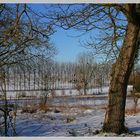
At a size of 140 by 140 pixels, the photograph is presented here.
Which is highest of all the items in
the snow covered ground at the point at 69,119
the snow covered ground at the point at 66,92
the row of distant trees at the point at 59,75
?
the row of distant trees at the point at 59,75

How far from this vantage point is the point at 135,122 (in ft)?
17.8

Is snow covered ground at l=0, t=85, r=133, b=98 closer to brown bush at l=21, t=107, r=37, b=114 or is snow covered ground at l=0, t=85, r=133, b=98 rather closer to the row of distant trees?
the row of distant trees

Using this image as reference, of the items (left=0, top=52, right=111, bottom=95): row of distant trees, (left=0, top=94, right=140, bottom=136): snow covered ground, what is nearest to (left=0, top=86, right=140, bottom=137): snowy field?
(left=0, top=94, right=140, bottom=136): snow covered ground

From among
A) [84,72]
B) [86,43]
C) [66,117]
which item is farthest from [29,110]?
[86,43]

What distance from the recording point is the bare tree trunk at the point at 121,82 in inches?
208

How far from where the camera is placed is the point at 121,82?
536cm

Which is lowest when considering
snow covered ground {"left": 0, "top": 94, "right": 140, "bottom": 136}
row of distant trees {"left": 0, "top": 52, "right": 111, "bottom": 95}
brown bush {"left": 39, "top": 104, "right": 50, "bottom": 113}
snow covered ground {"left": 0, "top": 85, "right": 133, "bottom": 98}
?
snow covered ground {"left": 0, "top": 94, "right": 140, "bottom": 136}

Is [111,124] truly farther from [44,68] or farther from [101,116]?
[44,68]

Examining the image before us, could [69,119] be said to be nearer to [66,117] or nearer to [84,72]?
[66,117]

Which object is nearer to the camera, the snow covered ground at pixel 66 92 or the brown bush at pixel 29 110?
the snow covered ground at pixel 66 92

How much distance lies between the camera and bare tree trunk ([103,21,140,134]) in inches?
208

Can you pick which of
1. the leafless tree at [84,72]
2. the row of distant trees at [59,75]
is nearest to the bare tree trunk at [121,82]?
the row of distant trees at [59,75]

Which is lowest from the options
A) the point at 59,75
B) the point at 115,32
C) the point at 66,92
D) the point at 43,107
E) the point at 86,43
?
the point at 43,107

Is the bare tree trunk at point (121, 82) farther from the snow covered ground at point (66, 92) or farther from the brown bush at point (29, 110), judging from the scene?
the brown bush at point (29, 110)
